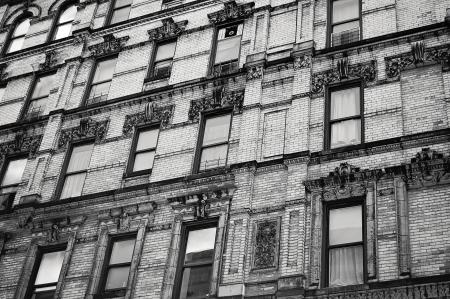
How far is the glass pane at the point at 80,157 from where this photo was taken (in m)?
19.2

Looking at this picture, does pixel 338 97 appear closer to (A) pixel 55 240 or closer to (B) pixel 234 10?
(B) pixel 234 10

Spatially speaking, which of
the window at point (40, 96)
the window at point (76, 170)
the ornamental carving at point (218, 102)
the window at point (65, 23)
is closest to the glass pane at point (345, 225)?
the ornamental carving at point (218, 102)

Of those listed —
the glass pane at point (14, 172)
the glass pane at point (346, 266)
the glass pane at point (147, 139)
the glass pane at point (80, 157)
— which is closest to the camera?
the glass pane at point (346, 266)

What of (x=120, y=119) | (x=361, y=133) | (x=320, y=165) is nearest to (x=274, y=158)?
(x=320, y=165)

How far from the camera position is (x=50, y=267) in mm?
17391

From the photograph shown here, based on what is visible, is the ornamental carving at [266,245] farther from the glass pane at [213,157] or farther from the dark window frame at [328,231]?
the glass pane at [213,157]

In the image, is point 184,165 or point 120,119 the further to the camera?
point 120,119

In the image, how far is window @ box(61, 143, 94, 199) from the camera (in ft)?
61.6

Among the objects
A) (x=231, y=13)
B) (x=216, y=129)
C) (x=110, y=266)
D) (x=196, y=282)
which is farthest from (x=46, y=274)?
(x=231, y=13)

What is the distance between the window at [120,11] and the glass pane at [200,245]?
398 inches

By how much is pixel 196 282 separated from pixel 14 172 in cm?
818

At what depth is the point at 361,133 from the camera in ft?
52.3

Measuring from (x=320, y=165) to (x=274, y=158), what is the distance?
1.19 m

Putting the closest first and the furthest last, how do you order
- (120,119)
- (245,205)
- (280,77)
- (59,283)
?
(245,205) → (59,283) → (280,77) → (120,119)
